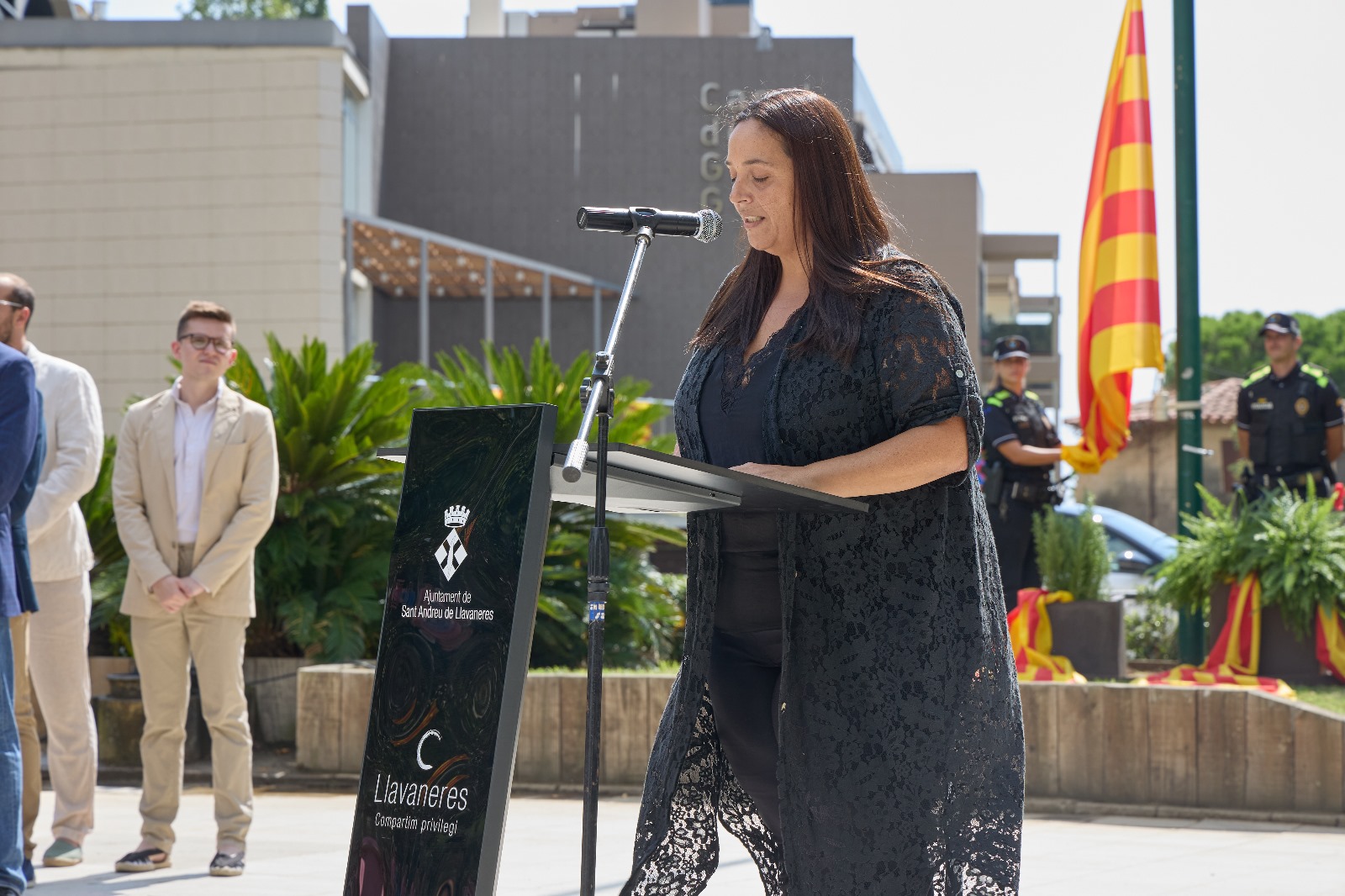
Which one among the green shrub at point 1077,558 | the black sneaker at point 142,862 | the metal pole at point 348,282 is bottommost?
the black sneaker at point 142,862

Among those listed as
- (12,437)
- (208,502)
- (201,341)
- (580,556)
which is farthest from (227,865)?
(580,556)

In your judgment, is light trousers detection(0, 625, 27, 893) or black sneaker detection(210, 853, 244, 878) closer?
light trousers detection(0, 625, 27, 893)

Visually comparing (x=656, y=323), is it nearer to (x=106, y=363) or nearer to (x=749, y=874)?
(x=106, y=363)

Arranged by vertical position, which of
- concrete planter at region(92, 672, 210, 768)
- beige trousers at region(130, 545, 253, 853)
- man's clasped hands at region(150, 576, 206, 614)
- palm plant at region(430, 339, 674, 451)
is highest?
palm plant at region(430, 339, 674, 451)

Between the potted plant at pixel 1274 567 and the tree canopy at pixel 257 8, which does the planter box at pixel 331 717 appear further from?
the tree canopy at pixel 257 8

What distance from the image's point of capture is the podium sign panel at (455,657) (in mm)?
2605

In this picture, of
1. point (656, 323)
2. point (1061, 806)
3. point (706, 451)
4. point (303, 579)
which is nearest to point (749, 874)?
point (1061, 806)

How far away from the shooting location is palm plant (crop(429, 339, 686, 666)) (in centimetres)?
1016

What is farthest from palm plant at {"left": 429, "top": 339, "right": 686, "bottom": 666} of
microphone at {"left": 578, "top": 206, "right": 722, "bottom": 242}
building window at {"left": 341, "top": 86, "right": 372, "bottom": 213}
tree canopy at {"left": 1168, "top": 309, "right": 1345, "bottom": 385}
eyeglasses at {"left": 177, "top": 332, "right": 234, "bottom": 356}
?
tree canopy at {"left": 1168, "top": 309, "right": 1345, "bottom": 385}

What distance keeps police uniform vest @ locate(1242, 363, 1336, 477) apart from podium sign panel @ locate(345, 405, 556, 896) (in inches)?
338

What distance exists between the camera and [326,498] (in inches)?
409

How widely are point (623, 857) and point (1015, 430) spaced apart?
473cm

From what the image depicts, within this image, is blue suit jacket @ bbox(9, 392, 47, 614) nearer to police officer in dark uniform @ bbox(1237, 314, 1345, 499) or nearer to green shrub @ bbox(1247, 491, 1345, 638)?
green shrub @ bbox(1247, 491, 1345, 638)

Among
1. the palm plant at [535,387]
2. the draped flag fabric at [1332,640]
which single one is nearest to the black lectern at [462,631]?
the draped flag fabric at [1332,640]
